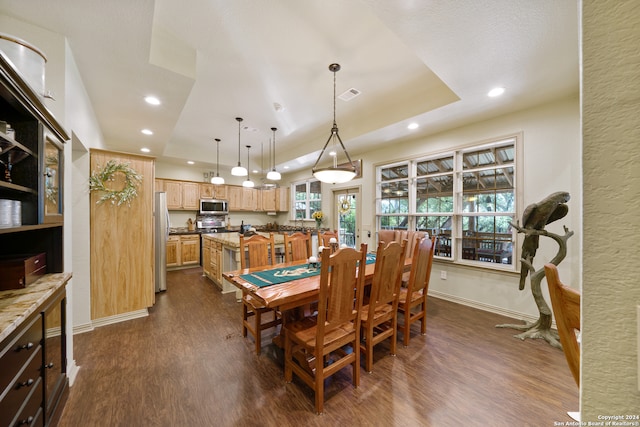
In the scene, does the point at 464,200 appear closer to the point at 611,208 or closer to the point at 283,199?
the point at 611,208

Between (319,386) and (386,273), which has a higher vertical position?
(386,273)

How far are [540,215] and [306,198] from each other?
16.6ft

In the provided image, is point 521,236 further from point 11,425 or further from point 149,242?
point 149,242

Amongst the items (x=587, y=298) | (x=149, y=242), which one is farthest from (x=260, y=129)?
(x=587, y=298)

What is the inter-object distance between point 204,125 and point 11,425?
166 inches

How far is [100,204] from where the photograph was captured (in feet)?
9.17

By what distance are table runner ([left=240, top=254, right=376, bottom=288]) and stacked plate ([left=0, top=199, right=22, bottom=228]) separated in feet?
4.63

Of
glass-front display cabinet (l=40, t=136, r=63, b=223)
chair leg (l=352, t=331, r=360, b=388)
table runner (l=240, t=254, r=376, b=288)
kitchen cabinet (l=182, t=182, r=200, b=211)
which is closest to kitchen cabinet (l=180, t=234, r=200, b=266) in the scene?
kitchen cabinet (l=182, t=182, r=200, b=211)

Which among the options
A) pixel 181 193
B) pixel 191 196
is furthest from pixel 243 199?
pixel 181 193

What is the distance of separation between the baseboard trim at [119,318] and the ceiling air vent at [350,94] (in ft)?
12.8

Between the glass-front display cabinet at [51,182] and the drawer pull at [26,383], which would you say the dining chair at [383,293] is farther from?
the glass-front display cabinet at [51,182]

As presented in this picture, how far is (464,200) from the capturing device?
144 inches

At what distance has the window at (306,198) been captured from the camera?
646 cm

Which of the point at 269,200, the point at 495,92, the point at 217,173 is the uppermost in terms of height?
the point at 495,92
